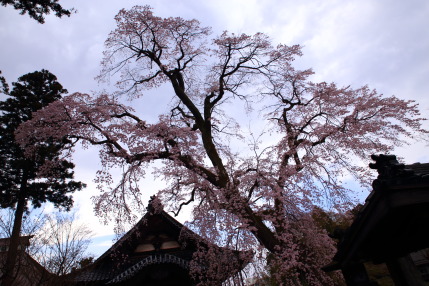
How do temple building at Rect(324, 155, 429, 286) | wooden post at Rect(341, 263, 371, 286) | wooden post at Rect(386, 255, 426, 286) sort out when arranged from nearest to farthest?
temple building at Rect(324, 155, 429, 286) < wooden post at Rect(386, 255, 426, 286) < wooden post at Rect(341, 263, 371, 286)

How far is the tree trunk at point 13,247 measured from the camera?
803cm

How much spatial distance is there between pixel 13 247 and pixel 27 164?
4030 mm

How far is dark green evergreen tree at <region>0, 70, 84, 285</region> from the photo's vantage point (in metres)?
11.4

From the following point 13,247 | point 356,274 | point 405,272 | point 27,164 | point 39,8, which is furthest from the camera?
point 27,164

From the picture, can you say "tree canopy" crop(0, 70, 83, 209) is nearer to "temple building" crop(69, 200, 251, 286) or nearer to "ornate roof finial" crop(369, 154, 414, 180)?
"temple building" crop(69, 200, 251, 286)

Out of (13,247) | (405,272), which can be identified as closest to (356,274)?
(405,272)

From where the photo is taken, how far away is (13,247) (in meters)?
9.55

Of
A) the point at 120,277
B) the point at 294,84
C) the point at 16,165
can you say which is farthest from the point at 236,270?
the point at 16,165

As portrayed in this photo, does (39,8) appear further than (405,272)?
Yes

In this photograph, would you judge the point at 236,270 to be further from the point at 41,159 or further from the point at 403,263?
the point at 41,159

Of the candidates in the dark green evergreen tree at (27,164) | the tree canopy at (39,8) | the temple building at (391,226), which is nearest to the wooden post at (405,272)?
the temple building at (391,226)

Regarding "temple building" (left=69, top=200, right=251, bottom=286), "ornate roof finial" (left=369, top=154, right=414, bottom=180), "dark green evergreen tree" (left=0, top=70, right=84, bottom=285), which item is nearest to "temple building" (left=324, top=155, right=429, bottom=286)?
"ornate roof finial" (left=369, top=154, right=414, bottom=180)

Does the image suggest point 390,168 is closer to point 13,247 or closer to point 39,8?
point 39,8

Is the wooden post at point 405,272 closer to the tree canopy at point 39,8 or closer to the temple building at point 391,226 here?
the temple building at point 391,226
